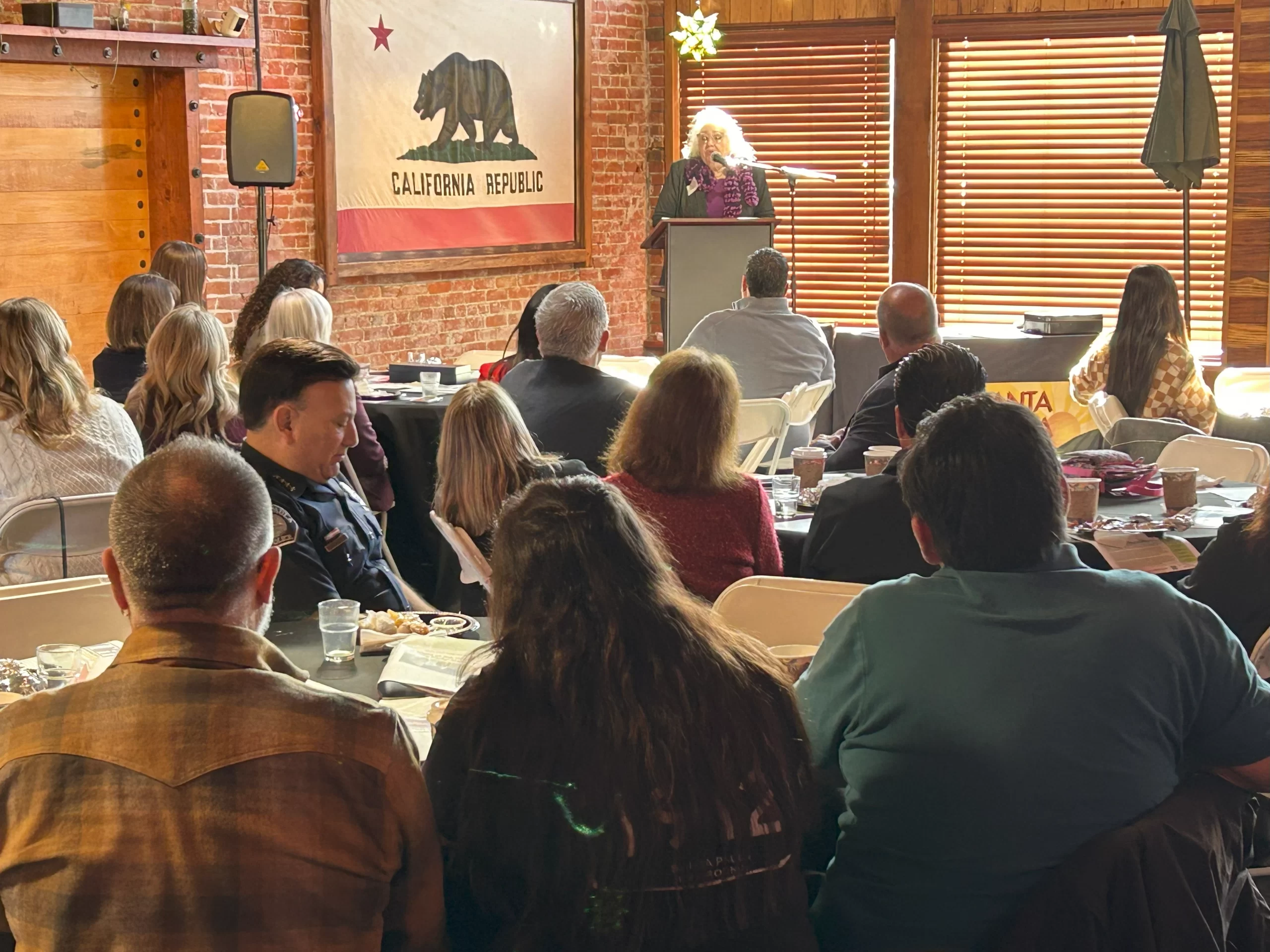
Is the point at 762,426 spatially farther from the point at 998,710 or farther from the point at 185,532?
the point at 185,532

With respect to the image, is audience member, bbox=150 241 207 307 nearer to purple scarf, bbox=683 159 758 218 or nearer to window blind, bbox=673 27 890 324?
purple scarf, bbox=683 159 758 218

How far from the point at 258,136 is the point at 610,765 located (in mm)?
6117

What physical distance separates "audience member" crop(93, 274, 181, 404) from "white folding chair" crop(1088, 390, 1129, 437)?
352 cm

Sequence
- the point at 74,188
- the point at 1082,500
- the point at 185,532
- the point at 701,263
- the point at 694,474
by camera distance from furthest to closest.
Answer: the point at 701,263, the point at 74,188, the point at 1082,500, the point at 694,474, the point at 185,532

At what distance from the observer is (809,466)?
428 centimetres

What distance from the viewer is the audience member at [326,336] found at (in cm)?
532

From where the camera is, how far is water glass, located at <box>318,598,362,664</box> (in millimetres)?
2756

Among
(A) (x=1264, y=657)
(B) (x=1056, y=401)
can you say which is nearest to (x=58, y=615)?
(A) (x=1264, y=657)

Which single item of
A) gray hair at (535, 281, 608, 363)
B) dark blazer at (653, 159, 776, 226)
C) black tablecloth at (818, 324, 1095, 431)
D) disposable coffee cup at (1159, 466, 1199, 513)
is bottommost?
disposable coffee cup at (1159, 466, 1199, 513)

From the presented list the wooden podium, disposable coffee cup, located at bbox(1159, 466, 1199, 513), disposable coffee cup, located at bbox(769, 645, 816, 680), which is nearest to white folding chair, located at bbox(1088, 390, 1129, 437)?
disposable coffee cup, located at bbox(1159, 466, 1199, 513)

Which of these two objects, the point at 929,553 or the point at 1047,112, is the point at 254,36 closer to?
the point at 1047,112

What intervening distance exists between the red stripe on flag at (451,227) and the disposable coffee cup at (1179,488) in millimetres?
5460

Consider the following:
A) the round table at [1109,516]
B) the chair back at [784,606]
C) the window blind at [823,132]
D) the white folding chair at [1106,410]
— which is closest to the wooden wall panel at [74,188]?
the window blind at [823,132]

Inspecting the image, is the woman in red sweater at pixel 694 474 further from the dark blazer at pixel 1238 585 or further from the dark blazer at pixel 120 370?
the dark blazer at pixel 120 370
